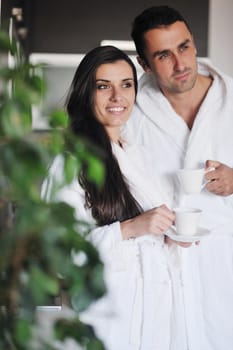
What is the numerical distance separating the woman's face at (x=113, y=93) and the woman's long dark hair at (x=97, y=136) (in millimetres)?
15

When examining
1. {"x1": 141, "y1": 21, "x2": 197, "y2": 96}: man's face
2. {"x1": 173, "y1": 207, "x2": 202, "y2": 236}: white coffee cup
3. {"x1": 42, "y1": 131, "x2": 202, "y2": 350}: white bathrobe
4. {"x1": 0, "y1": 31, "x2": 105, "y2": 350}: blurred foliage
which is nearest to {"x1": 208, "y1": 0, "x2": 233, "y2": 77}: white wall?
{"x1": 141, "y1": 21, "x2": 197, "y2": 96}: man's face

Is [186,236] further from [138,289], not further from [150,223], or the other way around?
[138,289]

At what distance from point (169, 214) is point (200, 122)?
0.42m

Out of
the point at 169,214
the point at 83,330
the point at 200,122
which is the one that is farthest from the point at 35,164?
the point at 200,122

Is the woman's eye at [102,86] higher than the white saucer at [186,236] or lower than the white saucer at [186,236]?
higher

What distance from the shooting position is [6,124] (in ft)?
1.69

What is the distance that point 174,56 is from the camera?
6.59 ft

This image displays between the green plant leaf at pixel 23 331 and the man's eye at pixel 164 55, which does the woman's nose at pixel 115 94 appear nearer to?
the man's eye at pixel 164 55

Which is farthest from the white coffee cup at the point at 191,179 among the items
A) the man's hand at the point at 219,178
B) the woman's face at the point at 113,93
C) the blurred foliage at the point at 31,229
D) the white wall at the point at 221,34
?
the white wall at the point at 221,34

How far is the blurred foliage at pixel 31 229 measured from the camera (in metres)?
0.51

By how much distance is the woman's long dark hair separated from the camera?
1.76m

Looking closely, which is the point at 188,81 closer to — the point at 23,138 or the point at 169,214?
the point at 169,214

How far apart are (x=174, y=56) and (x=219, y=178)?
0.43 meters

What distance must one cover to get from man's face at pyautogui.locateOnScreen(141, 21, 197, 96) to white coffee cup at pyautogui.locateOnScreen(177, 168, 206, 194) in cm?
38
